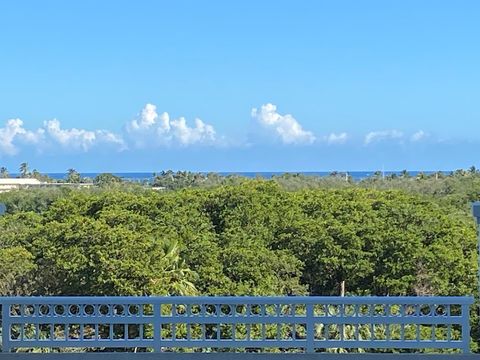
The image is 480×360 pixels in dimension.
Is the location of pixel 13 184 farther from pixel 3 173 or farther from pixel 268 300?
pixel 268 300

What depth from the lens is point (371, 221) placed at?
20422 millimetres

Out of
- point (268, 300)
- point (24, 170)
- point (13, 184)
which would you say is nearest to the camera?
point (268, 300)

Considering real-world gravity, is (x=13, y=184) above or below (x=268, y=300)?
above

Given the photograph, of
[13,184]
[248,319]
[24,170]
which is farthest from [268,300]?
[24,170]

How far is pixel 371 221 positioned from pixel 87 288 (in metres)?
8.64

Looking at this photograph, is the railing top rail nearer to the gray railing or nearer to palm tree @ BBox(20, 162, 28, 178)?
the gray railing

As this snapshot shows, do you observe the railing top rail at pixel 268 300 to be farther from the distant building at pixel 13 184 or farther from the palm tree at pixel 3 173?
the palm tree at pixel 3 173

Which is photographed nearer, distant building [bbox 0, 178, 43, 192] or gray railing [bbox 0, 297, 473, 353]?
gray railing [bbox 0, 297, 473, 353]

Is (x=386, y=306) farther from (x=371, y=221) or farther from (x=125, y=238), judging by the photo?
(x=371, y=221)

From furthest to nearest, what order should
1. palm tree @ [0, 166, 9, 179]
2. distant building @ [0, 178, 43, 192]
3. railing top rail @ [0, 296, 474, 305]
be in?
1. palm tree @ [0, 166, 9, 179]
2. distant building @ [0, 178, 43, 192]
3. railing top rail @ [0, 296, 474, 305]

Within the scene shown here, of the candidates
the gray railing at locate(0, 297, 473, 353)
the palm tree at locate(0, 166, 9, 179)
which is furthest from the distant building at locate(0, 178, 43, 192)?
the gray railing at locate(0, 297, 473, 353)

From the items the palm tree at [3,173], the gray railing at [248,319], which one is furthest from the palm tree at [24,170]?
the gray railing at [248,319]

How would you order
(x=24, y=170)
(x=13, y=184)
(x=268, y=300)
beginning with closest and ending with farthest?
(x=268, y=300) < (x=13, y=184) < (x=24, y=170)

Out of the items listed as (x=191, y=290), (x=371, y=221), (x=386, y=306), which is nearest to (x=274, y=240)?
(x=371, y=221)
